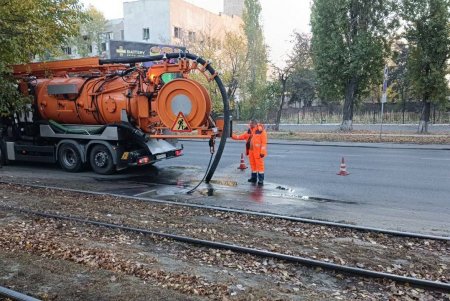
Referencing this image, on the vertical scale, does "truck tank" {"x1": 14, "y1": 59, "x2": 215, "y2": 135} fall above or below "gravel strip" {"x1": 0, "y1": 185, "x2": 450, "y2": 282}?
above

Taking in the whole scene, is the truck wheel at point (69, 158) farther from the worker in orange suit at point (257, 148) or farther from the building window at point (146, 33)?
the building window at point (146, 33)

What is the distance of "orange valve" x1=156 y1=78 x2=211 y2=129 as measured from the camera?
1105 cm

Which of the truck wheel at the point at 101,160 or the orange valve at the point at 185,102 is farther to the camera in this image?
the truck wheel at the point at 101,160

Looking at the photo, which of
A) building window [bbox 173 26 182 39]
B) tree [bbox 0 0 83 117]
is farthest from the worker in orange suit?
building window [bbox 173 26 182 39]

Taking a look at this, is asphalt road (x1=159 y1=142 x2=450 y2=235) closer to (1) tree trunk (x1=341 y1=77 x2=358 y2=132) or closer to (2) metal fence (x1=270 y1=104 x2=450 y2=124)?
(1) tree trunk (x1=341 y1=77 x2=358 y2=132)

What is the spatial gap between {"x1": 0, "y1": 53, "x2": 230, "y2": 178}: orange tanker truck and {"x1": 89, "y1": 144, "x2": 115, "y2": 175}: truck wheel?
29 mm

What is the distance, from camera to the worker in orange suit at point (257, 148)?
36.9ft

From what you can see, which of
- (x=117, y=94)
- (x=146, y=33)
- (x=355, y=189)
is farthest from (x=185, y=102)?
(x=146, y=33)

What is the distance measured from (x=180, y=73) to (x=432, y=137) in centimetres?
1693

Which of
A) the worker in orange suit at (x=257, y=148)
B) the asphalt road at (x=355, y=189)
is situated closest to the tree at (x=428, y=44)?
the asphalt road at (x=355, y=189)

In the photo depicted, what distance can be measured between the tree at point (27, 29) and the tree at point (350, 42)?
17.1 meters

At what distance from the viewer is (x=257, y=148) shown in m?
11.3

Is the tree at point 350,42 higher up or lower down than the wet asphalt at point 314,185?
higher up

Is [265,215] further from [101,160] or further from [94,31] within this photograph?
[94,31]
